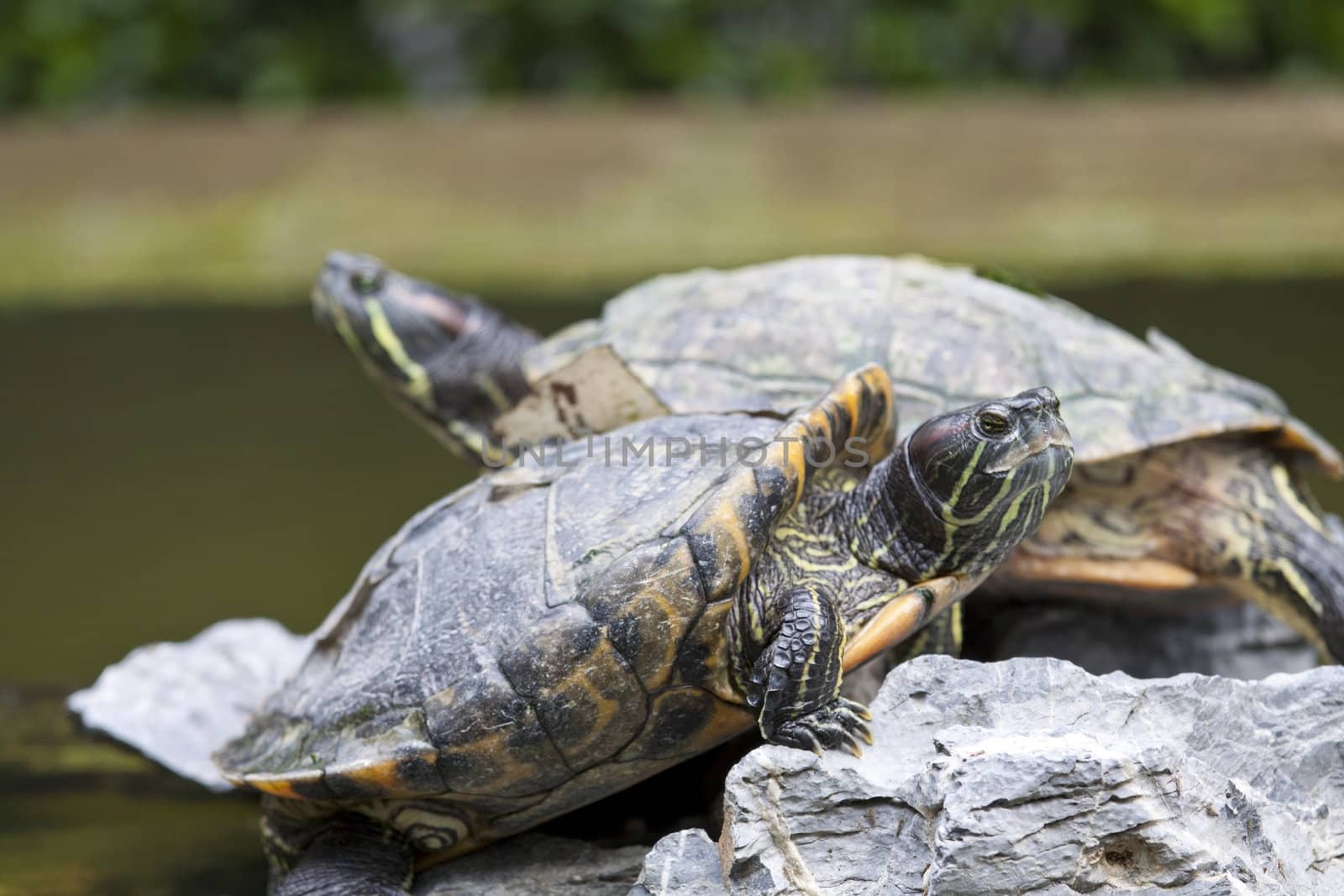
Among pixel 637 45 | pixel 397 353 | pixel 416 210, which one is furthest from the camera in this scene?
pixel 637 45

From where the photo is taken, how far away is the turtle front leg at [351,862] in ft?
5.65

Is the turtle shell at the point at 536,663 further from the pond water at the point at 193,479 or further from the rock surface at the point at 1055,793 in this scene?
the pond water at the point at 193,479

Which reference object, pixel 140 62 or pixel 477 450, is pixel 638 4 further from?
pixel 477 450

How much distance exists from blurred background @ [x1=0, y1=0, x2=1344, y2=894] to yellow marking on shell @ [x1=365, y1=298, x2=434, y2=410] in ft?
1.79

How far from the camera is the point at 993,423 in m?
1.60

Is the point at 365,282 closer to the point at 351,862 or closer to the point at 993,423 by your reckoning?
the point at 351,862

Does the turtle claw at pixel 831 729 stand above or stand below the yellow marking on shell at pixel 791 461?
below

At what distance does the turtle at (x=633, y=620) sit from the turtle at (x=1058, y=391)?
1.39ft

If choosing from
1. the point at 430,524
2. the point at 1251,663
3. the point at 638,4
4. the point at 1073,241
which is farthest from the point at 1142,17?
the point at 430,524

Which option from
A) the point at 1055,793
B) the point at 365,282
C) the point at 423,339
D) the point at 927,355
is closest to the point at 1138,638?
the point at 927,355

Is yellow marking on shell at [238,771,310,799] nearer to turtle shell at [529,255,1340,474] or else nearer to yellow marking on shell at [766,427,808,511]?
yellow marking on shell at [766,427,808,511]

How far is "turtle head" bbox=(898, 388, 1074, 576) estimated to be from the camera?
1598 mm

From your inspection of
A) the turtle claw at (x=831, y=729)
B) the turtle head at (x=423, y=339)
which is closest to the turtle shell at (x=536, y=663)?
the turtle claw at (x=831, y=729)

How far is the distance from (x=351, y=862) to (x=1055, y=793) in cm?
92
